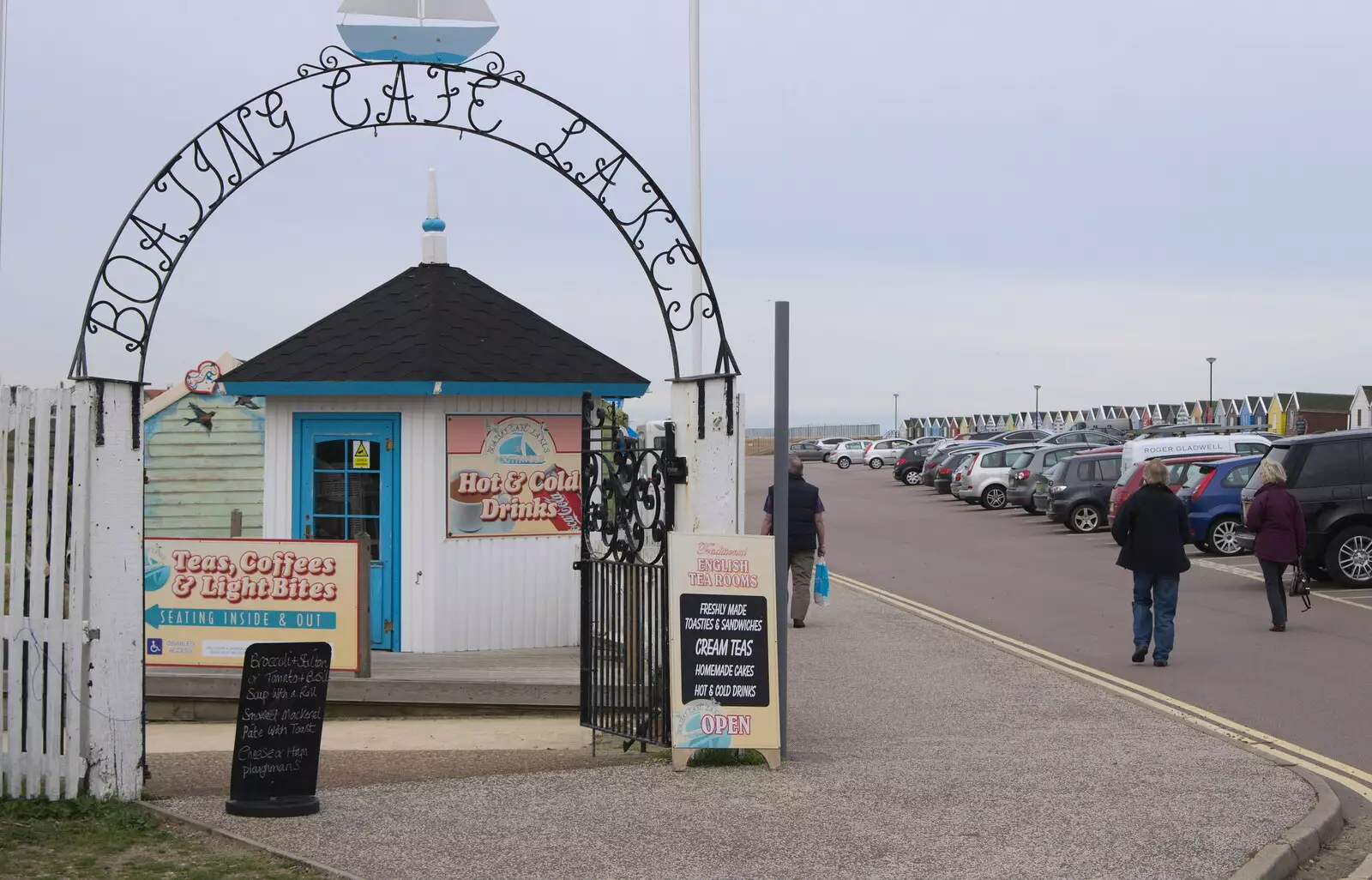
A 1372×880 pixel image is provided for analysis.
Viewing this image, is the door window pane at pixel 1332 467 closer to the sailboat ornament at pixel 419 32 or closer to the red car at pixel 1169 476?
the red car at pixel 1169 476

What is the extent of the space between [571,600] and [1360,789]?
22.4ft

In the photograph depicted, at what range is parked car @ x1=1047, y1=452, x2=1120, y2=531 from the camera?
98.9ft

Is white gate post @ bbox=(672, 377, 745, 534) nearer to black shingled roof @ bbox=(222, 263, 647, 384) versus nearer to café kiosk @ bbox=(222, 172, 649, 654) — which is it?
café kiosk @ bbox=(222, 172, 649, 654)

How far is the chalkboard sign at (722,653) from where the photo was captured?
28.9ft

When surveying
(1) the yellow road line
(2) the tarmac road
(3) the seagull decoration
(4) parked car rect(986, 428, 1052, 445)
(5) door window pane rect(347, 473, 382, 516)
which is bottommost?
(1) the yellow road line

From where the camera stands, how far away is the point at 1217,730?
10.2m

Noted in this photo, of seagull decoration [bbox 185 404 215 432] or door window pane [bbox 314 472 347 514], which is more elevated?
seagull decoration [bbox 185 404 215 432]

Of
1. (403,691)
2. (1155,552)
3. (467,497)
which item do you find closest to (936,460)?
(1155,552)

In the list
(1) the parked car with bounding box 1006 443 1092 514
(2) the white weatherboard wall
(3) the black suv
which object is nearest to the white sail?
(2) the white weatherboard wall

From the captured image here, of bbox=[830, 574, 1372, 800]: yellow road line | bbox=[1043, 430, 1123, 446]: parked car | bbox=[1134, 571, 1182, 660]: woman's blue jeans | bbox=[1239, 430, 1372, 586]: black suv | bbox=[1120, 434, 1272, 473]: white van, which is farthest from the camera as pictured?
bbox=[1043, 430, 1123, 446]: parked car

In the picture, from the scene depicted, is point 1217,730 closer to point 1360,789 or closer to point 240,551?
point 1360,789

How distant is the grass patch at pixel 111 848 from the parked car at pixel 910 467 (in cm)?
4883

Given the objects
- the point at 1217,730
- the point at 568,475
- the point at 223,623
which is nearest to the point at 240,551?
the point at 223,623

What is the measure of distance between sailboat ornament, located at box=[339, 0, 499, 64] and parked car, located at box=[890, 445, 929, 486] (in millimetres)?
46653
